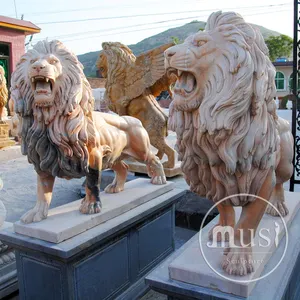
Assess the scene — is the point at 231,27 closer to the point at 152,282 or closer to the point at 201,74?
the point at 201,74

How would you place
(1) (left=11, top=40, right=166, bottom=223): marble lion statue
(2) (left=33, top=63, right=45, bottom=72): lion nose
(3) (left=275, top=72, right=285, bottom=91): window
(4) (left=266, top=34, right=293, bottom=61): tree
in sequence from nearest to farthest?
(2) (left=33, top=63, right=45, bottom=72): lion nose → (1) (left=11, top=40, right=166, bottom=223): marble lion statue → (3) (left=275, top=72, right=285, bottom=91): window → (4) (left=266, top=34, right=293, bottom=61): tree

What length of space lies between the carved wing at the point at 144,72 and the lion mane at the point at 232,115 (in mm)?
3165

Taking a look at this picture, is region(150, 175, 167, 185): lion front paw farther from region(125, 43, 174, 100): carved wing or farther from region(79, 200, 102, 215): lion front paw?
region(125, 43, 174, 100): carved wing

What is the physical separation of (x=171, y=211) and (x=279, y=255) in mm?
1462

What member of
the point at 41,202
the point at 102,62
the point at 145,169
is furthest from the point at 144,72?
the point at 41,202

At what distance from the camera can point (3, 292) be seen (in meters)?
2.78

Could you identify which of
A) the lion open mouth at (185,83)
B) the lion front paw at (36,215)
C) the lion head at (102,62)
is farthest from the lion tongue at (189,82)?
the lion head at (102,62)

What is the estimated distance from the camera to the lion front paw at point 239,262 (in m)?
1.75

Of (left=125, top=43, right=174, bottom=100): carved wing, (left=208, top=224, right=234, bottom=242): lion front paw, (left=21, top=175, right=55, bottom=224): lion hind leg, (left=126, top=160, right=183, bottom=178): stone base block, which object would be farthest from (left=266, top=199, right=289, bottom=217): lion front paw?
→ (left=125, top=43, right=174, bottom=100): carved wing

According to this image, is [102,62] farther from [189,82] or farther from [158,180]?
[189,82]

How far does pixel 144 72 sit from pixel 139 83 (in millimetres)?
168

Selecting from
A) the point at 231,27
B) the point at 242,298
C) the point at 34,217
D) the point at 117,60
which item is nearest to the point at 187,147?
the point at 231,27

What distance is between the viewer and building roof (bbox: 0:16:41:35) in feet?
41.7

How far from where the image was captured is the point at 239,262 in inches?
69.2
